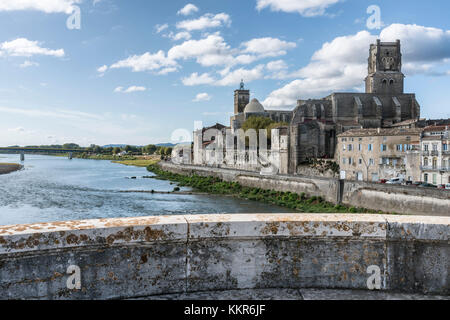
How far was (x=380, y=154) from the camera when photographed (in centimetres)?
3675

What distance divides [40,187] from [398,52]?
5913 cm

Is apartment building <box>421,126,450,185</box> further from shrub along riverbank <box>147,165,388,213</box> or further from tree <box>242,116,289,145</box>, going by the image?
tree <box>242,116,289,145</box>

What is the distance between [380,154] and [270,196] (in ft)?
39.4

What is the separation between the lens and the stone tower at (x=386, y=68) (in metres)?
62.8

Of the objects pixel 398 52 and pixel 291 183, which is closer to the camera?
pixel 291 183

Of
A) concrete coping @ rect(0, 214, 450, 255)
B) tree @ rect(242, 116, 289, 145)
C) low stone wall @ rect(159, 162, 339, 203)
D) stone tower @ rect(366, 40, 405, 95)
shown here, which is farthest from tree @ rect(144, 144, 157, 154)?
concrete coping @ rect(0, 214, 450, 255)

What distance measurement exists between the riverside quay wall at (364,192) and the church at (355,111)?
6.28 metres

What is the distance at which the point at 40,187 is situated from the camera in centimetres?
4738

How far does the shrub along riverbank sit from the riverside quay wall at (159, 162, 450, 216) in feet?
2.25

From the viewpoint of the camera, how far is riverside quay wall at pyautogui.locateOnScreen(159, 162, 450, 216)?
26328 millimetres

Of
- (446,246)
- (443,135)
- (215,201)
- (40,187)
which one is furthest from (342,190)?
(40,187)
